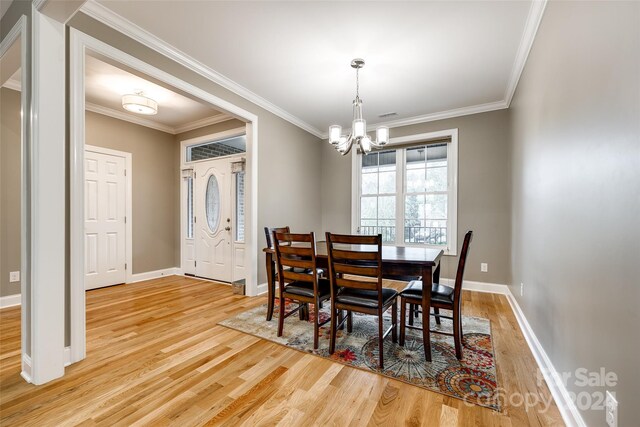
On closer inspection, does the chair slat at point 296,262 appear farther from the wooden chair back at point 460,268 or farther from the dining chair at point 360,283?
the wooden chair back at point 460,268

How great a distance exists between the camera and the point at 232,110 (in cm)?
342

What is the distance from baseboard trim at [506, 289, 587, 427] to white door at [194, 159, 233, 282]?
3.88 m

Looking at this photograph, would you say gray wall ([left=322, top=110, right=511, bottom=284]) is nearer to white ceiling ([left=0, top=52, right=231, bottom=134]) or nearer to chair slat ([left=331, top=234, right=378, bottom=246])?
chair slat ([left=331, top=234, right=378, bottom=246])

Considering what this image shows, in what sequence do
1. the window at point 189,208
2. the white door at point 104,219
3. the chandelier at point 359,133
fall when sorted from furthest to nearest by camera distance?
the window at point 189,208 < the white door at point 104,219 < the chandelier at point 359,133

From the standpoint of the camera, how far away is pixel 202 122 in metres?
4.67

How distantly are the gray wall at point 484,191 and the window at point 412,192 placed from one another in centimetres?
14

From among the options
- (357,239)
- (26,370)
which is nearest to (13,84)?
(26,370)

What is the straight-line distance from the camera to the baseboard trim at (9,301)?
3.18 m

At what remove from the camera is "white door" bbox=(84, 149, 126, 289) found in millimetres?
4008

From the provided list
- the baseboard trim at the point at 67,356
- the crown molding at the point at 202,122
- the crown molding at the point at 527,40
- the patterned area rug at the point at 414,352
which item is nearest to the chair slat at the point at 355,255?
the patterned area rug at the point at 414,352

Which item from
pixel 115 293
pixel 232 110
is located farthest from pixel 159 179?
pixel 232 110

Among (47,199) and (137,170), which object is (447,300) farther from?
(137,170)

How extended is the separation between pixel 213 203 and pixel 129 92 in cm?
193

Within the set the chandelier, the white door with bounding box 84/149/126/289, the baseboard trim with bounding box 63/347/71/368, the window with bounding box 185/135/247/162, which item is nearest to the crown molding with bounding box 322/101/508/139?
the chandelier
